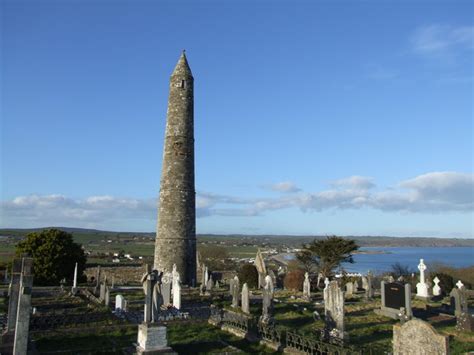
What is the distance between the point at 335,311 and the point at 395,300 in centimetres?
657

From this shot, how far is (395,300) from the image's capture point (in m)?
18.7

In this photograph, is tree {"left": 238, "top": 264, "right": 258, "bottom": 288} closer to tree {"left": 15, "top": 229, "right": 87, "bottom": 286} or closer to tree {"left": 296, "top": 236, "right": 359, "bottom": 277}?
tree {"left": 296, "top": 236, "right": 359, "bottom": 277}

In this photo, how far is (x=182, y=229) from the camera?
83.7 ft

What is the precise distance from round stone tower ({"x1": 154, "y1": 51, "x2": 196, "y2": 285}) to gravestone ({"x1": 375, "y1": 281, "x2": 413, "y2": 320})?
455 inches

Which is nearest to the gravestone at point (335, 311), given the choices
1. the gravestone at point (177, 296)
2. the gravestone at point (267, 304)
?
the gravestone at point (267, 304)

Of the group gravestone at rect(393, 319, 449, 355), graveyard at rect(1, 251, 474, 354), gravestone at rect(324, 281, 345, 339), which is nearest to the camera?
gravestone at rect(393, 319, 449, 355)

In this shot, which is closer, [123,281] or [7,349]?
[7,349]

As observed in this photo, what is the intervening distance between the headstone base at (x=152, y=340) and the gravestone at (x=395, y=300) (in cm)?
1036

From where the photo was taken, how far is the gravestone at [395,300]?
57.2 feet

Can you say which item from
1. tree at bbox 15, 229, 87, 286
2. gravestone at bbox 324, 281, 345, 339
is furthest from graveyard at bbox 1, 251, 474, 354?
tree at bbox 15, 229, 87, 286

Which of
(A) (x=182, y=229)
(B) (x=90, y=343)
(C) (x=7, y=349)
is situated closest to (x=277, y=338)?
(B) (x=90, y=343)

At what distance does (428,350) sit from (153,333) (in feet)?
21.9

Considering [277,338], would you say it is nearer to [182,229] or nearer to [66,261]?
[182,229]

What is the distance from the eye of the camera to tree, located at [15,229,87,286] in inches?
1120
